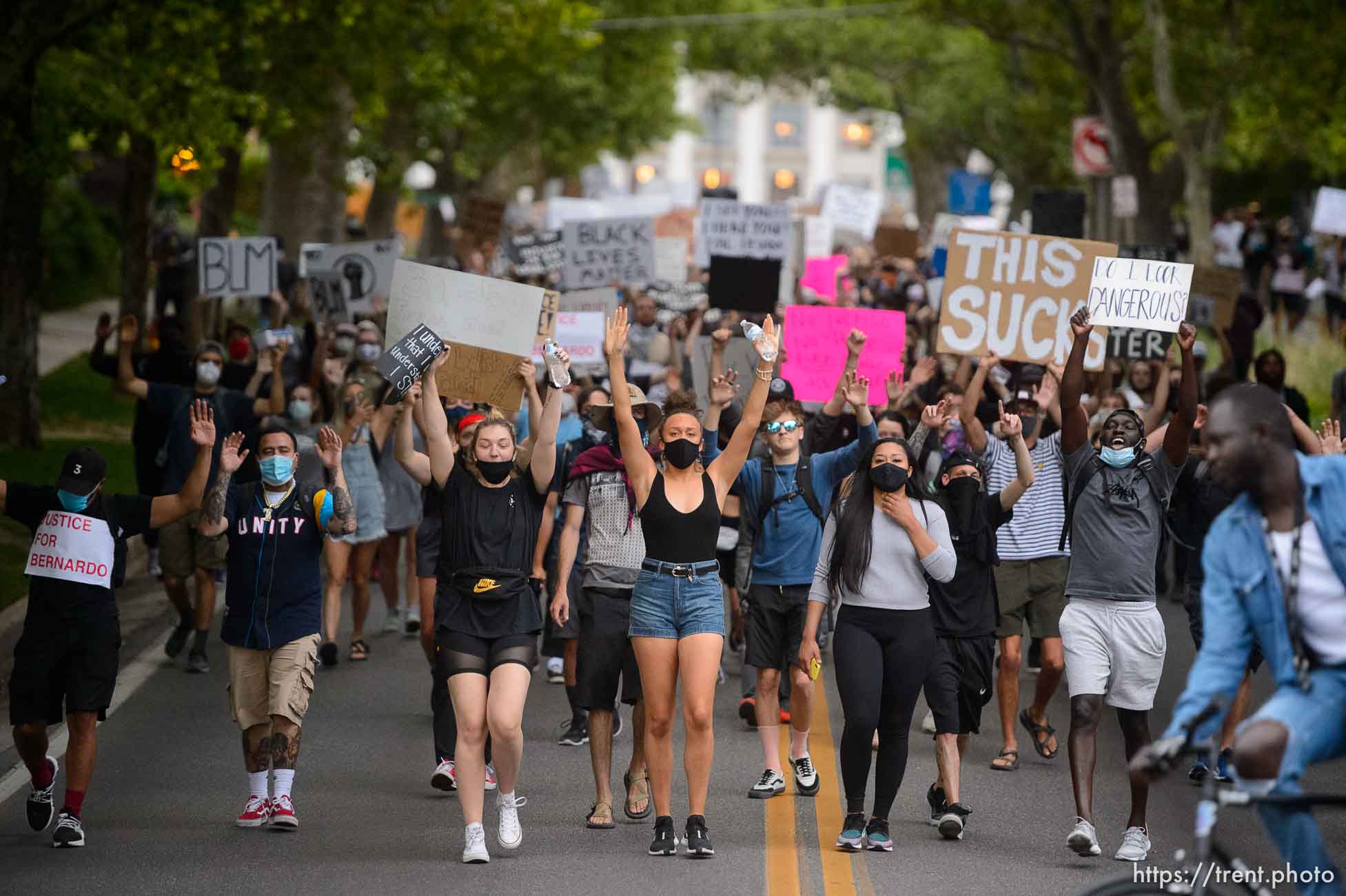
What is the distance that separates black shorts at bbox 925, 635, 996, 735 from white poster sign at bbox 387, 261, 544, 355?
2676 mm

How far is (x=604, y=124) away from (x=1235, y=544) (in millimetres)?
44327

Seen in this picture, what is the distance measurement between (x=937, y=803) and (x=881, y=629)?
0.97 metres

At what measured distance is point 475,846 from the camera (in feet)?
25.6

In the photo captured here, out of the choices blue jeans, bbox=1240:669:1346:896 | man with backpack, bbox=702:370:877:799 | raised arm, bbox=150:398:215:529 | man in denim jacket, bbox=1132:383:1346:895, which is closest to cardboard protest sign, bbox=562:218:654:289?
man with backpack, bbox=702:370:877:799

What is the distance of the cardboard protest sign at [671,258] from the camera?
2502 centimetres

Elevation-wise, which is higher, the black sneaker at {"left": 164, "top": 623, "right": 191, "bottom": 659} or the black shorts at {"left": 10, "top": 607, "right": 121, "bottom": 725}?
the black shorts at {"left": 10, "top": 607, "right": 121, "bottom": 725}

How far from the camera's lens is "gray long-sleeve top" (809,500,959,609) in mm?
8109

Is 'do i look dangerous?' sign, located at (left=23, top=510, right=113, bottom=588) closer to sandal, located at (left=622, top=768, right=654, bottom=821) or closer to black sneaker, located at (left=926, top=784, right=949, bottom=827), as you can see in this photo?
sandal, located at (left=622, top=768, right=654, bottom=821)

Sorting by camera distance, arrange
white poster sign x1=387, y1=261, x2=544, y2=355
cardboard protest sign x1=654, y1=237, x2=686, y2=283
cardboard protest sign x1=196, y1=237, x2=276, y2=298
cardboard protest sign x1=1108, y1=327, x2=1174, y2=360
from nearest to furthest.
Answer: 1. white poster sign x1=387, y1=261, x2=544, y2=355
2. cardboard protest sign x1=1108, y1=327, x2=1174, y2=360
3. cardboard protest sign x1=196, y1=237, x2=276, y2=298
4. cardboard protest sign x1=654, y1=237, x2=686, y2=283

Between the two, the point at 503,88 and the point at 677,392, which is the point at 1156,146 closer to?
the point at 503,88

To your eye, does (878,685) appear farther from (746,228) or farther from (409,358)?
(746,228)

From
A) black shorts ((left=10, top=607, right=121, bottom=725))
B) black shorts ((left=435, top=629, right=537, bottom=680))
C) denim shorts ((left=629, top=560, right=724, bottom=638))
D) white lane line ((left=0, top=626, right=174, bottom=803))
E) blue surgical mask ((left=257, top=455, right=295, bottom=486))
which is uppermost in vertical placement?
blue surgical mask ((left=257, top=455, right=295, bottom=486))

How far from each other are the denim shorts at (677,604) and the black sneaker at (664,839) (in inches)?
29.8

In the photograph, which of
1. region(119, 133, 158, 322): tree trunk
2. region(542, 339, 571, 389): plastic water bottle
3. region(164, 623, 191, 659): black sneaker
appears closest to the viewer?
region(542, 339, 571, 389): plastic water bottle
